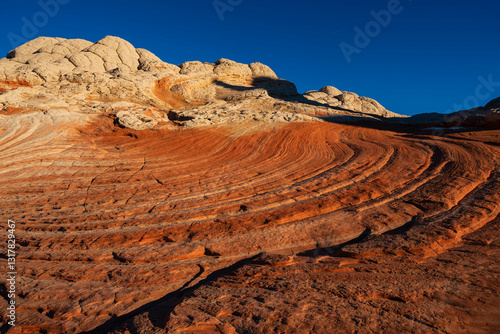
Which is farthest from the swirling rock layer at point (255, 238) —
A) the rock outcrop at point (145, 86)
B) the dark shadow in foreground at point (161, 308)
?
the rock outcrop at point (145, 86)

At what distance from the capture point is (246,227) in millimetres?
5977

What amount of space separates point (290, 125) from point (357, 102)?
27.7 meters

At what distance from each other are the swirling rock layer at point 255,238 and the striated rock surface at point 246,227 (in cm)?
3

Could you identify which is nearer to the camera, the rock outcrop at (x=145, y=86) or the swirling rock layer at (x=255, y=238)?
the swirling rock layer at (x=255, y=238)

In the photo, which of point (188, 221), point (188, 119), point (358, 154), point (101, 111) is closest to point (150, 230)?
point (188, 221)


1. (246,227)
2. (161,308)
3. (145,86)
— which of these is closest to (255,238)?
(246,227)

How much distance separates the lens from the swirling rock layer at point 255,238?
11.5 feet

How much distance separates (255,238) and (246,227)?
48 cm

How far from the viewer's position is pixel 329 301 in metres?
3.59

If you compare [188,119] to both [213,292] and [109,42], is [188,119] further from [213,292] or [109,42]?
[109,42]

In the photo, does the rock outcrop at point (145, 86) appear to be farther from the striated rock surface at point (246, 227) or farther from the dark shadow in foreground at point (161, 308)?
the dark shadow in foreground at point (161, 308)

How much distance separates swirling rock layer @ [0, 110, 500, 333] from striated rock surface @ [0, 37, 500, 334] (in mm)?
30

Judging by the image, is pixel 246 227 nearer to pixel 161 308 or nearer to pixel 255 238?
pixel 255 238

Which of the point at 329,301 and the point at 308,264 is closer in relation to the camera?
the point at 329,301
